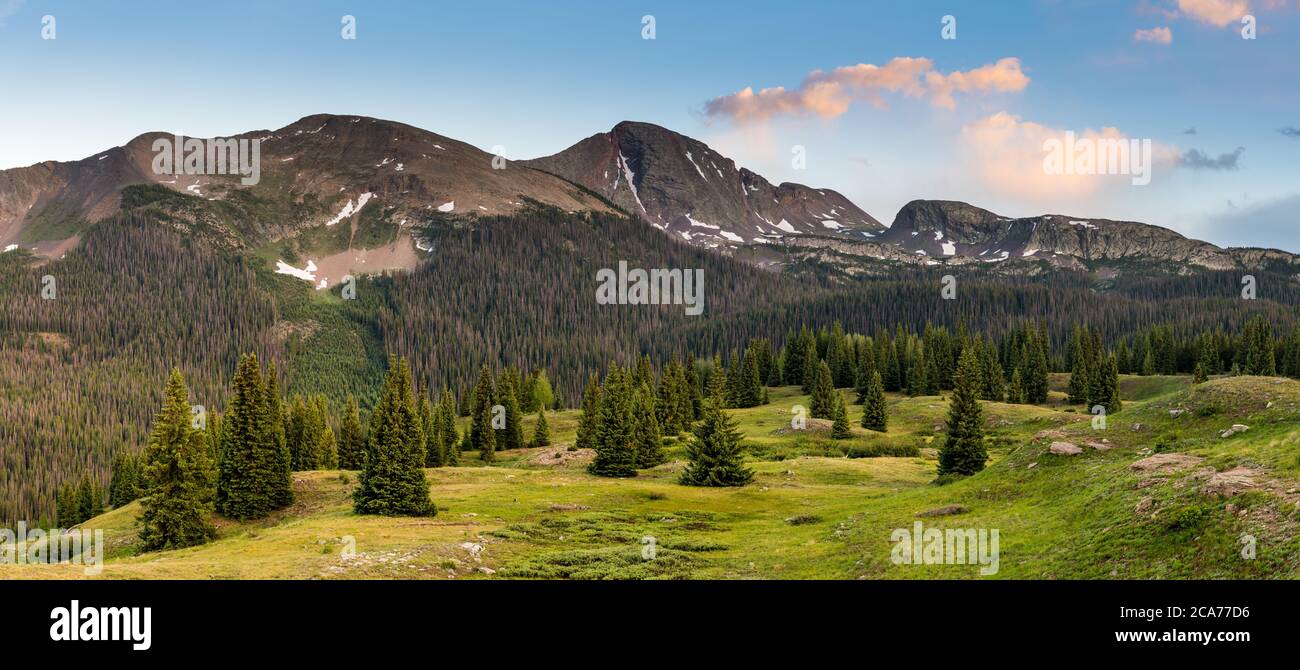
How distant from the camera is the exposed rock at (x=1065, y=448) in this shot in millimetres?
42756

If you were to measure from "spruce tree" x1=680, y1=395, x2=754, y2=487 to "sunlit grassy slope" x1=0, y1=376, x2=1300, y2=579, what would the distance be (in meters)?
2.06

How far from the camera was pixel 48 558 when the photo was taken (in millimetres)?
55156

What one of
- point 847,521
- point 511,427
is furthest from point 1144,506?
point 511,427

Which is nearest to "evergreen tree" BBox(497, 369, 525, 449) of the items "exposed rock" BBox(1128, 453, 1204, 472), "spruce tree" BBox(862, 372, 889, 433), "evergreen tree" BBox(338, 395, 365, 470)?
"evergreen tree" BBox(338, 395, 365, 470)

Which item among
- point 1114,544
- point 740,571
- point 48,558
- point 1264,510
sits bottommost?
point 48,558

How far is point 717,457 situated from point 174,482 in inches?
1649

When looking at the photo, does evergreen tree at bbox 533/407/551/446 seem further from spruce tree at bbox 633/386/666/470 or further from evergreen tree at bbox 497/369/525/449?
spruce tree at bbox 633/386/666/470

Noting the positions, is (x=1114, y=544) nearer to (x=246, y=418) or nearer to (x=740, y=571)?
(x=740, y=571)

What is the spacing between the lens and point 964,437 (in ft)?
197

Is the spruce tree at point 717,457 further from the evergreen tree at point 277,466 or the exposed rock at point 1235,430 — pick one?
the exposed rock at point 1235,430

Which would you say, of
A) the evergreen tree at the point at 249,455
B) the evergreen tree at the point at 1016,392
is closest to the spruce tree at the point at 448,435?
the evergreen tree at the point at 249,455

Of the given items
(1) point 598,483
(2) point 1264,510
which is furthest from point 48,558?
(2) point 1264,510
